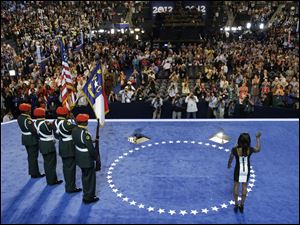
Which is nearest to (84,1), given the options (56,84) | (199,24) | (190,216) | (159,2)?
(159,2)

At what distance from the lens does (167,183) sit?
29.1 feet

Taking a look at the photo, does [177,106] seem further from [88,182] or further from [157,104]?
[88,182]

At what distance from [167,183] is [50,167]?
270 cm

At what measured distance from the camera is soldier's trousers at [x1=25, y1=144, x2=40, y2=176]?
8.92 metres

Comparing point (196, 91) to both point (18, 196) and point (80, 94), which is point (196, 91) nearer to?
point (80, 94)

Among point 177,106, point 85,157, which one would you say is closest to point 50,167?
point 85,157

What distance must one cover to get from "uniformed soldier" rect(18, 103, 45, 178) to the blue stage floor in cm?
31

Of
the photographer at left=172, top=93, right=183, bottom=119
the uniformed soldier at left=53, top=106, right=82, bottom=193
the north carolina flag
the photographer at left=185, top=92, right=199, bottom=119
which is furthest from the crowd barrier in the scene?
the uniformed soldier at left=53, top=106, right=82, bottom=193

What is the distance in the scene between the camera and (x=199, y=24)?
27344 mm

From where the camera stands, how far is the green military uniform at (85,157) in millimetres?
7523

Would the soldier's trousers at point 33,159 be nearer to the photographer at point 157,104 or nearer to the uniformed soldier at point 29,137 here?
the uniformed soldier at point 29,137

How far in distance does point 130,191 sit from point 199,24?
821 inches

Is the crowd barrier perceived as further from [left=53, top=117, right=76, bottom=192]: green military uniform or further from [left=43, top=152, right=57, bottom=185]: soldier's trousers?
[left=53, top=117, right=76, bottom=192]: green military uniform

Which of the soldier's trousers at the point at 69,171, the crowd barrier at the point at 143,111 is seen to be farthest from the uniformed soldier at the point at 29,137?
the crowd barrier at the point at 143,111
